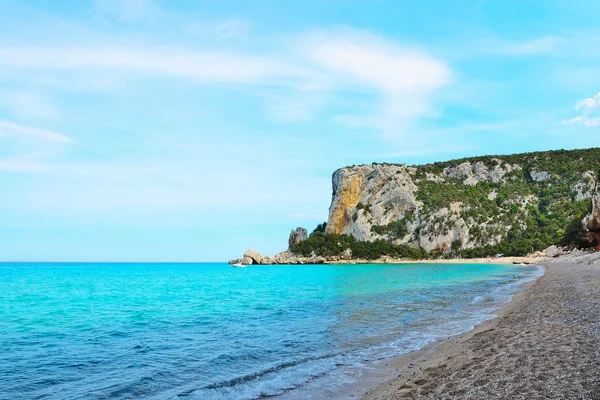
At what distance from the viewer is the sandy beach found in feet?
23.2

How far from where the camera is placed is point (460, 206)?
5364 inches

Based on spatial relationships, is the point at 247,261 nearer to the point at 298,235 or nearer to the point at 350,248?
the point at 298,235

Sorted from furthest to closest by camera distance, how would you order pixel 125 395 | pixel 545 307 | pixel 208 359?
pixel 545 307, pixel 208 359, pixel 125 395

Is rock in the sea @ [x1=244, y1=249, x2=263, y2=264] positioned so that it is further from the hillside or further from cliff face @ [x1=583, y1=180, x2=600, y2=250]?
cliff face @ [x1=583, y1=180, x2=600, y2=250]

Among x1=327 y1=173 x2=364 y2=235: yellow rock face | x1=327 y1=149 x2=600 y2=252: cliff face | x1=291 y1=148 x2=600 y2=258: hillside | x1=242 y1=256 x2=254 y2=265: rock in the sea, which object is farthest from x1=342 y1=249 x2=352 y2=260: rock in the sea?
x1=242 y1=256 x2=254 y2=265: rock in the sea

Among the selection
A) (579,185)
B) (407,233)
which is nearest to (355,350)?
(407,233)

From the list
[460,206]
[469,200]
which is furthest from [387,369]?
[469,200]

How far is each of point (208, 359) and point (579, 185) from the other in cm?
14472

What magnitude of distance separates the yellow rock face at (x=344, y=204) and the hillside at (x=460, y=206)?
1.14 feet

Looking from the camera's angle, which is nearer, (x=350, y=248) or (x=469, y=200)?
(x=350, y=248)

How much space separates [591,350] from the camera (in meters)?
9.10

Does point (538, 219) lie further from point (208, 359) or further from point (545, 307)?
point (208, 359)

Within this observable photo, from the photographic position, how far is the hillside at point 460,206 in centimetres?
12525

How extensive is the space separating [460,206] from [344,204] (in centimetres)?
3783
